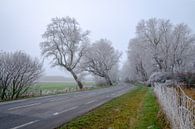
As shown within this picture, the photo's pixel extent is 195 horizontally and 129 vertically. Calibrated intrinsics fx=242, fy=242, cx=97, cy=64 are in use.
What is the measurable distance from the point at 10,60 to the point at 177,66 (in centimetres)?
4931

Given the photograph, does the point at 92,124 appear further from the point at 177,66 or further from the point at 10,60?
the point at 177,66

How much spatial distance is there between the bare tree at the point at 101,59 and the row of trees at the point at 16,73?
3231 cm

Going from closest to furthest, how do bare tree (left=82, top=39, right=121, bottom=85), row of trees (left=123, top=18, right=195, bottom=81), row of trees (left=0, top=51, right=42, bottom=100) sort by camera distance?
row of trees (left=0, top=51, right=42, bottom=100)
row of trees (left=123, top=18, right=195, bottom=81)
bare tree (left=82, top=39, right=121, bottom=85)

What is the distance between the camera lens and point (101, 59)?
69562 millimetres

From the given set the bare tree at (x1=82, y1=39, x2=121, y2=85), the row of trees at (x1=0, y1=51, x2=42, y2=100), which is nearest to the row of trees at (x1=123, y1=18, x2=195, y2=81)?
the bare tree at (x1=82, y1=39, x2=121, y2=85)

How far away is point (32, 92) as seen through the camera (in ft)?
95.2

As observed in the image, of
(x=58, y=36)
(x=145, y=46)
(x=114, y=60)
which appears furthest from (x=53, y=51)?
(x=114, y=60)

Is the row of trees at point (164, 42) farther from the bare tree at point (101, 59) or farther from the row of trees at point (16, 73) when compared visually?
the row of trees at point (16, 73)

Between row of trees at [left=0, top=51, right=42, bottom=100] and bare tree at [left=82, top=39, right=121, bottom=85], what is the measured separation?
3231 centimetres

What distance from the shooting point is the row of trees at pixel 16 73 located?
25625mm

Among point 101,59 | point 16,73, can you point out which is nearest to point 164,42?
point 101,59

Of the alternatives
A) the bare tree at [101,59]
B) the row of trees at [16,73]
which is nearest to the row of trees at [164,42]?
the bare tree at [101,59]

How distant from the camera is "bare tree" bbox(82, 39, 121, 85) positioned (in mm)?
64875

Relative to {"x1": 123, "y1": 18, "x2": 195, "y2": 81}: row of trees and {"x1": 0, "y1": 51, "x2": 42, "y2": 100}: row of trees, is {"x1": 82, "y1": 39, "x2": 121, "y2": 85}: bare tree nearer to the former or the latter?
{"x1": 123, "y1": 18, "x2": 195, "y2": 81}: row of trees
